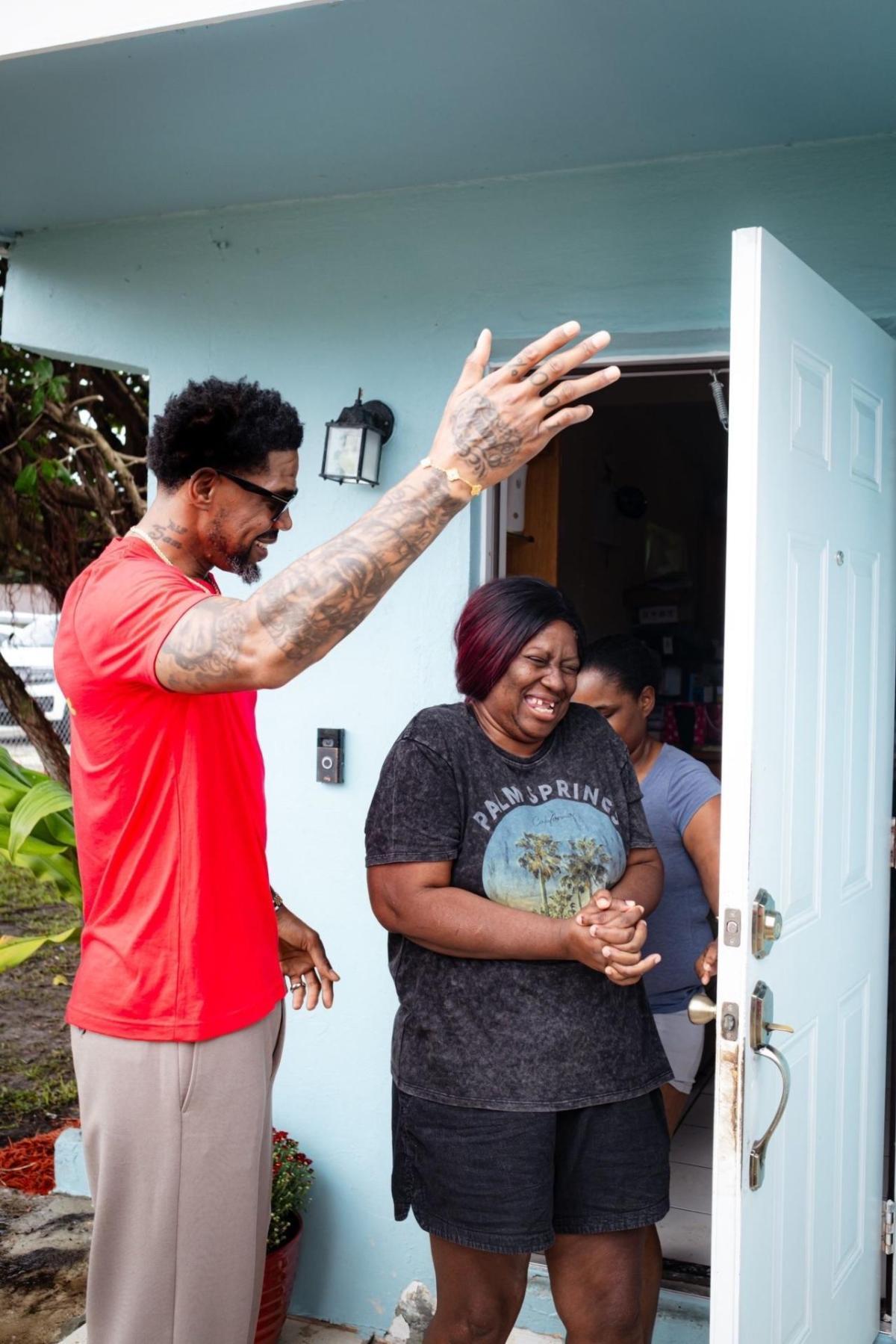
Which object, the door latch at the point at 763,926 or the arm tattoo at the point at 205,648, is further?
the door latch at the point at 763,926

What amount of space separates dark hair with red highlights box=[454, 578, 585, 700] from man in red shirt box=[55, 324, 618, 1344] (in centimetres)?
48

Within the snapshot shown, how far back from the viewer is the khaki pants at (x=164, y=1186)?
1.88 metres

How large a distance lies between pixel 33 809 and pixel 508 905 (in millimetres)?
1644

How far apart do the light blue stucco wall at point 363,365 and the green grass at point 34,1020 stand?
2.19 m

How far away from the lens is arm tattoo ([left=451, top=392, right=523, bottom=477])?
1.60 metres

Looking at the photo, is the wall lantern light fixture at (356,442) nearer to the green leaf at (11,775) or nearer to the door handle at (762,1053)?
the green leaf at (11,775)

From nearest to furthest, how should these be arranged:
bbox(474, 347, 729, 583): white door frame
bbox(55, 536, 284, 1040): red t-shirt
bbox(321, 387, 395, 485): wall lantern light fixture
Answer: bbox(55, 536, 284, 1040): red t-shirt
bbox(474, 347, 729, 583): white door frame
bbox(321, 387, 395, 485): wall lantern light fixture

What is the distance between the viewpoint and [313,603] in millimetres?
1556

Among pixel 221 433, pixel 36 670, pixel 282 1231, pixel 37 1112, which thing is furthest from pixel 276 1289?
pixel 36 670

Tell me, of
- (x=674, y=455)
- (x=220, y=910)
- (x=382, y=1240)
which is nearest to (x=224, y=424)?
(x=220, y=910)

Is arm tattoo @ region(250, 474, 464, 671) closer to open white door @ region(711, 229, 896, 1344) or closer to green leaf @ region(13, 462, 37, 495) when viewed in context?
open white door @ region(711, 229, 896, 1344)

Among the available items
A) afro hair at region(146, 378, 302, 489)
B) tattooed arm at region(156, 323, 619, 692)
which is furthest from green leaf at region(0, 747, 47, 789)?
tattooed arm at region(156, 323, 619, 692)

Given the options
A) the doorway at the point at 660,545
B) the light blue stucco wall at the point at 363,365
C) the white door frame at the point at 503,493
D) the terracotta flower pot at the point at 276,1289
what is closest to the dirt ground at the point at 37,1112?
the terracotta flower pot at the point at 276,1289

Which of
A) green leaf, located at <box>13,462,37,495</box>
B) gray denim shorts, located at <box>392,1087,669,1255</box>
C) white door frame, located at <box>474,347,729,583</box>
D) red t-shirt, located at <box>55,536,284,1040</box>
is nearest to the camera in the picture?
red t-shirt, located at <box>55,536,284,1040</box>
